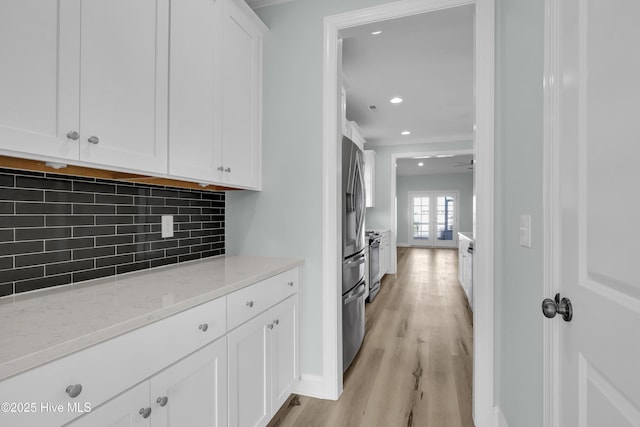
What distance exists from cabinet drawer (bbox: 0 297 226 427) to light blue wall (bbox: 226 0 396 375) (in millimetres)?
989

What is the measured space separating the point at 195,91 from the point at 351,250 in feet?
5.08

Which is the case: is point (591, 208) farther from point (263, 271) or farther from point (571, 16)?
point (263, 271)

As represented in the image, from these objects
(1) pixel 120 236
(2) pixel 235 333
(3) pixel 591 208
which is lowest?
(2) pixel 235 333

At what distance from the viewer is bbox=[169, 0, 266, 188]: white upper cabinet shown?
4.94ft

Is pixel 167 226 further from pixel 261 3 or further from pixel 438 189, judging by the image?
pixel 438 189

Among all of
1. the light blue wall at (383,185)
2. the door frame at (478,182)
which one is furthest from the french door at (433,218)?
the door frame at (478,182)

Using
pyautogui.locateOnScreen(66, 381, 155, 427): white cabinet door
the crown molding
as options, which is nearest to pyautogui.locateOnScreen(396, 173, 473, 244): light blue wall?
the crown molding

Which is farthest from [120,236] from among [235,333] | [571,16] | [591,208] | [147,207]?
[571,16]

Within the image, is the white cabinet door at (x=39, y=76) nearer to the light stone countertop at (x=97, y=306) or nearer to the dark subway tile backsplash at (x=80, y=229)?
the dark subway tile backsplash at (x=80, y=229)

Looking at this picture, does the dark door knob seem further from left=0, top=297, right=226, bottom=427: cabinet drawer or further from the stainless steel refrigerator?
the stainless steel refrigerator

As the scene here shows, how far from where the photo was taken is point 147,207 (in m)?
1.72

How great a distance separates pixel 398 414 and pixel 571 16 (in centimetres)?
206

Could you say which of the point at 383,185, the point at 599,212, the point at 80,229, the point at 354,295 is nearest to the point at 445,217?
the point at 383,185

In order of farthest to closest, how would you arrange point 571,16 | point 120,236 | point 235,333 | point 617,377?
point 120,236 < point 235,333 < point 571,16 < point 617,377
